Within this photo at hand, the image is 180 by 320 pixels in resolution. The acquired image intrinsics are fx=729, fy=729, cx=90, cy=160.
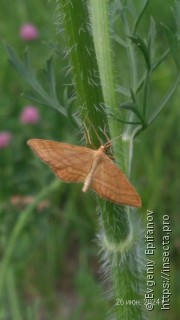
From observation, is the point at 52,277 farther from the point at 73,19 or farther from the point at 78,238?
the point at 73,19

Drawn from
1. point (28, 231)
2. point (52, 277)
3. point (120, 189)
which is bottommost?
point (52, 277)

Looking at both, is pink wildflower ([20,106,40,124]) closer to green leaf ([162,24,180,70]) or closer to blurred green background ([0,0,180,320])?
blurred green background ([0,0,180,320])

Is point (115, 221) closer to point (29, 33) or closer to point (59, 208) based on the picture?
point (59, 208)

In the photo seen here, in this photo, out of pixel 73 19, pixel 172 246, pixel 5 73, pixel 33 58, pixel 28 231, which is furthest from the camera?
pixel 33 58

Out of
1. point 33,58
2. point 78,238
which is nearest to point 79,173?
point 78,238

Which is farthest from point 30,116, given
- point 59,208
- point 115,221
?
point 115,221
